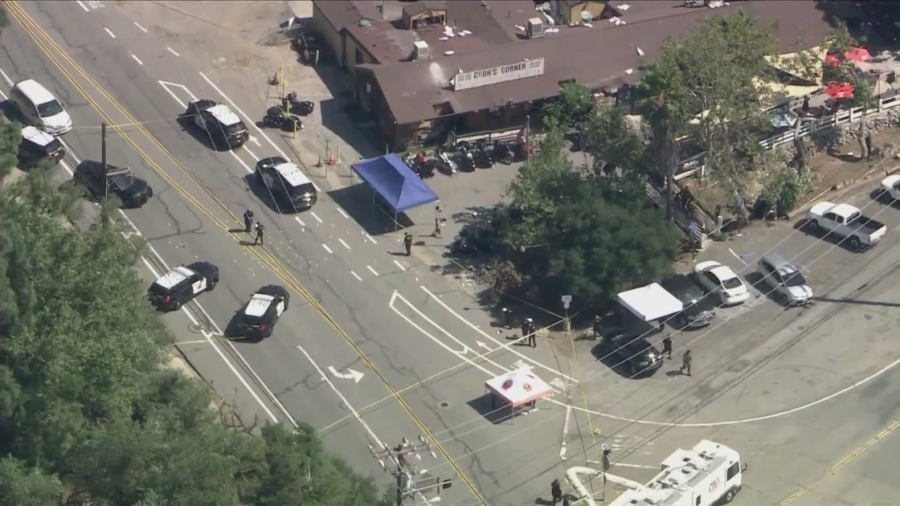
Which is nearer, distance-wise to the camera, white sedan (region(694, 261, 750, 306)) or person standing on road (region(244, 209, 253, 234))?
white sedan (region(694, 261, 750, 306))

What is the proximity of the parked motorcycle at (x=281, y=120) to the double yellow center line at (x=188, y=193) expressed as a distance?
6.06 meters

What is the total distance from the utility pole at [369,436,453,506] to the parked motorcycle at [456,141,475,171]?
21.0m

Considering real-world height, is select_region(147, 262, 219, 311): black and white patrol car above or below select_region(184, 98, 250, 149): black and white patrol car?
below

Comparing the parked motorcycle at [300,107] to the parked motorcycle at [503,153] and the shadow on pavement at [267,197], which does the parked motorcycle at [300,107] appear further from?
the parked motorcycle at [503,153]

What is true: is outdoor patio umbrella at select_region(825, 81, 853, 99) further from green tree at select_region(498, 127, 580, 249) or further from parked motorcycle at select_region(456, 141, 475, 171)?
parked motorcycle at select_region(456, 141, 475, 171)

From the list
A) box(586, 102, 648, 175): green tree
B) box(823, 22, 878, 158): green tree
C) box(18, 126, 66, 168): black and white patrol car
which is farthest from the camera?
box(823, 22, 878, 158): green tree

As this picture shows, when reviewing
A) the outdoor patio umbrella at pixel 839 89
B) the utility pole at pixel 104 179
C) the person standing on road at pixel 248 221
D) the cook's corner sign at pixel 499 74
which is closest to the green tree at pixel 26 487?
the utility pole at pixel 104 179

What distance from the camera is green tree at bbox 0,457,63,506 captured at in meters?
46.9

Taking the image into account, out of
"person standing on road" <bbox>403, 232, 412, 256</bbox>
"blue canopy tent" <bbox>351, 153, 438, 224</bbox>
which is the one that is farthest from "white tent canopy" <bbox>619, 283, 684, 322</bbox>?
"blue canopy tent" <bbox>351, 153, 438, 224</bbox>

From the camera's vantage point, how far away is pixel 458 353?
6203cm

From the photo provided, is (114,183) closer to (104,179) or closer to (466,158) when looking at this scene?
(104,179)

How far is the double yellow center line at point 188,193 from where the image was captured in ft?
191

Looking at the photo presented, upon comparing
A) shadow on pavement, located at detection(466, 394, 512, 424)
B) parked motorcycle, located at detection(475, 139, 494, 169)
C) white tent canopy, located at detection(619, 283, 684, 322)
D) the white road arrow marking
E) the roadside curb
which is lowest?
the white road arrow marking

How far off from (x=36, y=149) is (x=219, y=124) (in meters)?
9.43
